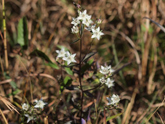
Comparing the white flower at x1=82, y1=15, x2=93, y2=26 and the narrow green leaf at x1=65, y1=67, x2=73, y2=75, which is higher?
the white flower at x1=82, y1=15, x2=93, y2=26

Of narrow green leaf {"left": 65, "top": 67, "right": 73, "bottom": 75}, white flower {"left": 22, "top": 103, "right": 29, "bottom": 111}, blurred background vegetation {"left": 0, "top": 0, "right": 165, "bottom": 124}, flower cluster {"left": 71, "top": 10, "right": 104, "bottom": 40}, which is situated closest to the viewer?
flower cluster {"left": 71, "top": 10, "right": 104, "bottom": 40}

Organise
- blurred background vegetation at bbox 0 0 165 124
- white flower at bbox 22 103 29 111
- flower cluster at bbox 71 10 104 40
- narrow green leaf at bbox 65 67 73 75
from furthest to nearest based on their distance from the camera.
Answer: blurred background vegetation at bbox 0 0 165 124, white flower at bbox 22 103 29 111, narrow green leaf at bbox 65 67 73 75, flower cluster at bbox 71 10 104 40

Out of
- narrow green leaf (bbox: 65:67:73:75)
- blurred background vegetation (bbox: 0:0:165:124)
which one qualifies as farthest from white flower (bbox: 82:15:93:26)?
blurred background vegetation (bbox: 0:0:165:124)

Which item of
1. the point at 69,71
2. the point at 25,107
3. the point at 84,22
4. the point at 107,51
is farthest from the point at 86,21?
the point at 107,51

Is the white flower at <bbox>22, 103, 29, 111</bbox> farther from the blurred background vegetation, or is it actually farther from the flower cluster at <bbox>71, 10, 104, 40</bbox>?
the flower cluster at <bbox>71, 10, 104, 40</bbox>

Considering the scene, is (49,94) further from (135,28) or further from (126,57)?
(135,28)

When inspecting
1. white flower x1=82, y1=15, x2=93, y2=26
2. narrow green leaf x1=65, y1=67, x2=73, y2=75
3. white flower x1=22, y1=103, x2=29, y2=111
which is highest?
white flower x1=82, y1=15, x2=93, y2=26

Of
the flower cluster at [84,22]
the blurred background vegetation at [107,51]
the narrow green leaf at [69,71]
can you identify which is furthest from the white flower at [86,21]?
the blurred background vegetation at [107,51]

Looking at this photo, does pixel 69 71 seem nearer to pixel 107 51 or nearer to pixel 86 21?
pixel 86 21
